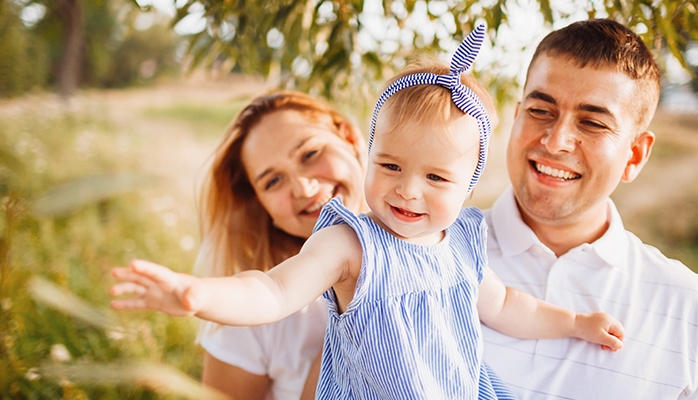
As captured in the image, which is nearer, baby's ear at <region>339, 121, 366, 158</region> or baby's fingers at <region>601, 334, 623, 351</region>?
baby's fingers at <region>601, 334, 623, 351</region>

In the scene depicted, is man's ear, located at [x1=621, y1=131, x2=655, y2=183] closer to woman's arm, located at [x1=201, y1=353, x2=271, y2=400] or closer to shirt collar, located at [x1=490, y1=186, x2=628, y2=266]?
shirt collar, located at [x1=490, y1=186, x2=628, y2=266]

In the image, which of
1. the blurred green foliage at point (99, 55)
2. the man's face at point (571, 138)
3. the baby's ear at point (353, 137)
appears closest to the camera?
the man's face at point (571, 138)

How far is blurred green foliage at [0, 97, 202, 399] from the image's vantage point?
4.95 ft

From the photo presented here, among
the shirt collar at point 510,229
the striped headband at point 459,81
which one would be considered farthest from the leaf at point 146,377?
the shirt collar at point 510,229

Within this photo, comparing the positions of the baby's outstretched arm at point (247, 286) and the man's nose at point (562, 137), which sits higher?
the man's nose at point (562, 137)

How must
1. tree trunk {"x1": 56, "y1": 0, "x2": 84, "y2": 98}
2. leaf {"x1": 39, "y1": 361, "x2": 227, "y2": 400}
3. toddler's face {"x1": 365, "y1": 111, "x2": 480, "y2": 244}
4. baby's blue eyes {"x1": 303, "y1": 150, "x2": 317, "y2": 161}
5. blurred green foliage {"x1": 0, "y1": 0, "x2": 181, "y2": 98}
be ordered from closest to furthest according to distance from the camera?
leaf {"x1": 39, "y1": 361, "x2": 227, "y2": 400}, toddler's face {"x1": 365, "y1": 111, "x2": 480, "y2": 244}, baby's blue eyes {"x1": 303, "y1": 150, "x2": 317, "y2": 161}, blurred green foliage {"x1": 0, "y1": 0, "x2": 181, "y2": 98}, tree trunk {"x1": 56, "y1": 0, "x2": 84, "y2": 98}

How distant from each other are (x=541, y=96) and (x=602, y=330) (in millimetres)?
716

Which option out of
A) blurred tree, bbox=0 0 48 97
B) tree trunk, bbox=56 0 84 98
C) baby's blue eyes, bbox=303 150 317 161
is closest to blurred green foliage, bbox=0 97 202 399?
baby's blue eyes, bbox=303 150 317 161

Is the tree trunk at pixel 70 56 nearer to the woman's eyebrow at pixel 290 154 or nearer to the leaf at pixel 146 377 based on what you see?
the woman's eyebrow at pixel 290 154

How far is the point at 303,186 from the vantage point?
190cm

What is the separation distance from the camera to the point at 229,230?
2221 millimetres

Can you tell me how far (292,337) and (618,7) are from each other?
1.45m

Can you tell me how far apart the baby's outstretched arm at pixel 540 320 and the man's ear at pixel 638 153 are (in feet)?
1.72

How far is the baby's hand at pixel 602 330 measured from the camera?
165cm
